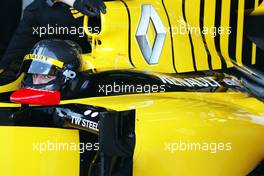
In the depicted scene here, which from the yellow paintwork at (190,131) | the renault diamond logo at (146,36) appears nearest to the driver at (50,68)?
the yellow paintwork at (190,131)

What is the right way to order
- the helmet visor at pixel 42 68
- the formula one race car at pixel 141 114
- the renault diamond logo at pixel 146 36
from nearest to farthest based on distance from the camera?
the formula one race car at pixel 141 114
the helmet visor at pixel 42 68
the renault diamond logo at pixel 146 36

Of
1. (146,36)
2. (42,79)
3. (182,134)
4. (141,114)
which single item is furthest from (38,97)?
(146,36)

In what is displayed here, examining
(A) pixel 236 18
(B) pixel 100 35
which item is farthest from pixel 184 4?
(B) pixel 100 35

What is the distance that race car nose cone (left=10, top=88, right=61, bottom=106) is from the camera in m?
2.10

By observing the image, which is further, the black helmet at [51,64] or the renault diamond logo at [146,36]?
the renault diamond logo at [146,36]

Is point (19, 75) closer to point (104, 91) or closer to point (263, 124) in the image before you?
point (104, 91)

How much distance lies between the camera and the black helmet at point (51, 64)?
217 centimetres

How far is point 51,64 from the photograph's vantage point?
218 centimetres

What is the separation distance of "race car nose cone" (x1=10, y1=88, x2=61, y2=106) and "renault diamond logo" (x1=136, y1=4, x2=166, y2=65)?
1.75ft

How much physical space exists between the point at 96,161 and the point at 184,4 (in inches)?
37.1

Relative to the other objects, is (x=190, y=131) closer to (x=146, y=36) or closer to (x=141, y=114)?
(x=141, y=114)

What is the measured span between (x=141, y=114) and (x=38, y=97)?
1.16 feet

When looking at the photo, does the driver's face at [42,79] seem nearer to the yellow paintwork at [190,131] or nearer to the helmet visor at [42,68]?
the helmet visor at [42,68]

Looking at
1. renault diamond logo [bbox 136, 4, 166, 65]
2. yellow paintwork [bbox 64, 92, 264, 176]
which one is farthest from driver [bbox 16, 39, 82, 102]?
renault diamond logo [bbox 136, 4, 166, 65]
